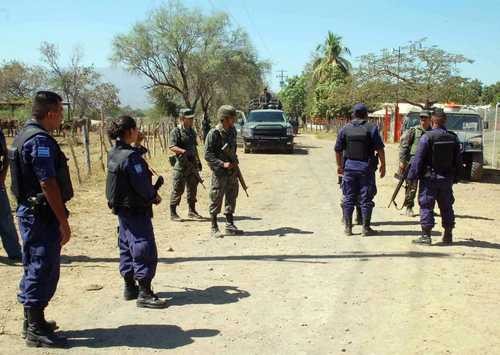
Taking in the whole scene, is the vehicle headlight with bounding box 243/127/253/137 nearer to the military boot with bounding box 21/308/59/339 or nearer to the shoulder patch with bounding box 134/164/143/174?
the shoulder patch with bounding box 134/164/143/174

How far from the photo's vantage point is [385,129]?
36.2 metres

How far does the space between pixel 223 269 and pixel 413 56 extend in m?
25.0

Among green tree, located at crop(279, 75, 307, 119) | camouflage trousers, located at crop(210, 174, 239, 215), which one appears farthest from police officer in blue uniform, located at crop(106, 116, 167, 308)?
green tree, located at crop(279, 75, 307, 119)

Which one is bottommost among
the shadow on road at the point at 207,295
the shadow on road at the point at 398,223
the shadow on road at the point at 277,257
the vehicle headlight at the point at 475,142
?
the shadow on road at the point at 207,295

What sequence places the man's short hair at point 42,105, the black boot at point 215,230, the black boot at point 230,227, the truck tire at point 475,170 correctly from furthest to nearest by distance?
the truck tire at point 475,170
the black boot at point 230,227
the black boot at point 215,230
the man's short hair at point 42,105

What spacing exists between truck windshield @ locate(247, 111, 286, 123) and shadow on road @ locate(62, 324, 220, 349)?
64.4 feet

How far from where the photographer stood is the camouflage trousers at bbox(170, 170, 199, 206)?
8.66 meters

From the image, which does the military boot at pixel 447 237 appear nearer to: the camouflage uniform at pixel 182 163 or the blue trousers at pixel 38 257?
the camouflage uniform at pixel 182 163

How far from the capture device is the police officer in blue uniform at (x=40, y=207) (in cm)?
374

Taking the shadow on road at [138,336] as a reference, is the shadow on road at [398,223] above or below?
above

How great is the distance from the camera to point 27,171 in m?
3.81

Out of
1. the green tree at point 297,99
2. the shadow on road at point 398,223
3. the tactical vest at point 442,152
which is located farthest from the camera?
the green tree at point 297,99

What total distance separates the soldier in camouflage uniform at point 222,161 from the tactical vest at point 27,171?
11.4ft

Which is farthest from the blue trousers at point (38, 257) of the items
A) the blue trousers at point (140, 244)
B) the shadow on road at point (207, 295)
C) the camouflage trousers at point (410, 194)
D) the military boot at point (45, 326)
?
the camouflage trousers at point (410, 194)
